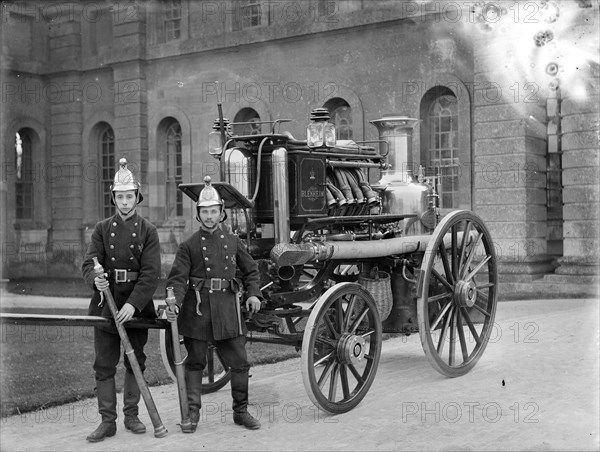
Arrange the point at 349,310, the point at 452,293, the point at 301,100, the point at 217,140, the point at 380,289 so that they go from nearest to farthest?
the point at 349,310, the point at 217,140, the point at 380,289, the point at 452,293, the point at 301,100

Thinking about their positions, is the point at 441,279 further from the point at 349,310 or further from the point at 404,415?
the point at 404,415

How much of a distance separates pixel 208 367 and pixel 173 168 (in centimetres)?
1507

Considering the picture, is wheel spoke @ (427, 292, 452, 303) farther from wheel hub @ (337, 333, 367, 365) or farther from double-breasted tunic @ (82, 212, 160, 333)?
double-breasted tunic @ (82, 212, 160, 333)

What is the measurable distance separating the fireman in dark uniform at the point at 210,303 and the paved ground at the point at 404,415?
1.01 ft

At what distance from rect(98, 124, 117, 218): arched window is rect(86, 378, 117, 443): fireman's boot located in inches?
700

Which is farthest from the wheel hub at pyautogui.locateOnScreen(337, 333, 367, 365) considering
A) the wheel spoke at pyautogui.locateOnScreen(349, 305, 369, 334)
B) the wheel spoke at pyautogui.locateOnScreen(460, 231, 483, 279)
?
the wheel spoke at pyautogui.locateOnScreen(460, 231, 483, 279)

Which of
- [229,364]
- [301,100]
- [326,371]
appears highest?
[301,100]

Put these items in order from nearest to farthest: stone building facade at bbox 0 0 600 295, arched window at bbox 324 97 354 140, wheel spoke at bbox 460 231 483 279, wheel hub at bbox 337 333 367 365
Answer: wheel hub at bbox 337 333 367 365 < wheel spoke at bbox 460 231 483 279 < stone building facade at bbox 0 0 600 295 < arched window at bbox 324 97 354 140

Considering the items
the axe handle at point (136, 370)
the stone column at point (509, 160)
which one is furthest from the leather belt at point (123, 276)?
the stone column at point (509, 160)

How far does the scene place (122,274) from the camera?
6.17 meters

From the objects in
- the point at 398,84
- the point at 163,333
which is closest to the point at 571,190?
the point at 398,84

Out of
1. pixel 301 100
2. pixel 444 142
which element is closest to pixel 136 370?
pixel 444 142

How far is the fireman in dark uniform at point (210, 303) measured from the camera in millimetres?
6270

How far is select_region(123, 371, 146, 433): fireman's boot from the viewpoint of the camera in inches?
243
